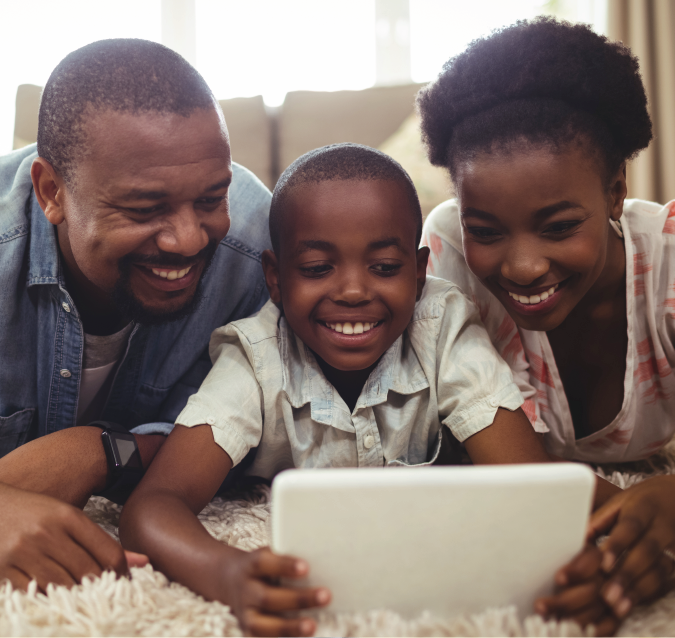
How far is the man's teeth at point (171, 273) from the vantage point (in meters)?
0.96

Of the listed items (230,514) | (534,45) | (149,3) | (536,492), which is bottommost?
(230,514)

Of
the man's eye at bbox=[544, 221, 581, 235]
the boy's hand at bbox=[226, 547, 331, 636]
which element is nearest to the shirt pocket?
the boy's hand at bbox=[226, 547, 331, 636]

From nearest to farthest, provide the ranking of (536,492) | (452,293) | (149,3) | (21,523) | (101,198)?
(536,492), (21,523), (101,198), (452,293), (149,3)

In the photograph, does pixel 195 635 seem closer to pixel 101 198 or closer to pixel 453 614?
pixel 453 614

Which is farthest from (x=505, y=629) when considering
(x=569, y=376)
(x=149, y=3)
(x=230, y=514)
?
(x=149, y=3)

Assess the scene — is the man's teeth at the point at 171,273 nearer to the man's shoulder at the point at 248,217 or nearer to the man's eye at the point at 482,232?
the man's shoulder at the point at 248,217

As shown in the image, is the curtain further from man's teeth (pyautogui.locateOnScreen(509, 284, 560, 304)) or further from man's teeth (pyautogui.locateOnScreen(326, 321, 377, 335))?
man's teeth (pyautogui.locateOnScreen(326, 321, 377, 335))

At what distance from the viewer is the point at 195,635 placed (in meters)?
0.57

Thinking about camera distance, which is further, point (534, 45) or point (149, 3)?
point (149, 3)

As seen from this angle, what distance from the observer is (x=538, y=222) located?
86cm

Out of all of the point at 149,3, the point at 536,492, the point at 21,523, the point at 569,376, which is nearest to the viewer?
the point at 536,492

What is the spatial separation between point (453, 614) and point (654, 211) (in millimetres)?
820

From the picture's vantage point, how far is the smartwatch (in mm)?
882

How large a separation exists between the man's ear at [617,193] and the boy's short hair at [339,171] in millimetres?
289
